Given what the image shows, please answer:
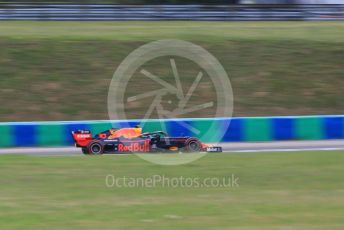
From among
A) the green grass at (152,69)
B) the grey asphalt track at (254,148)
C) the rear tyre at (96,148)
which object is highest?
the green grass at (152,69)

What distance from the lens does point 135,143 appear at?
12.6 metres

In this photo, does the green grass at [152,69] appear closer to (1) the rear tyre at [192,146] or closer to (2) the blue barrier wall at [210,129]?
(2) the blue barrier wall at [210,129]

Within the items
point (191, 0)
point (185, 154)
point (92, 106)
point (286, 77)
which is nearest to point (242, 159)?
point (185, 154)

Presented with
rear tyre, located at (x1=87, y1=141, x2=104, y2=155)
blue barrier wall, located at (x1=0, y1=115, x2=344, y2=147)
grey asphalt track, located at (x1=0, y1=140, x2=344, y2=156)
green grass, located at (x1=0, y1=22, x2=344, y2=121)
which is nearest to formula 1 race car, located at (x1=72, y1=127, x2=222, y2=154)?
rear tyre, located at (x1=87, y1=141, x2=104, y2=155)

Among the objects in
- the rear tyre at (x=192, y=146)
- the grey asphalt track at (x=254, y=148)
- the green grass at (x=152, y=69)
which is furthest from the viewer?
the green grass at (x=152, y=69)

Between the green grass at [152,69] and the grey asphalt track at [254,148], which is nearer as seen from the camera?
the grey asphalt track at [254,148]

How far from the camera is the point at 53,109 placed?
1861 cm

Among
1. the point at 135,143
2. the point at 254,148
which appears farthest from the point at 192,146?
the point at 254,148

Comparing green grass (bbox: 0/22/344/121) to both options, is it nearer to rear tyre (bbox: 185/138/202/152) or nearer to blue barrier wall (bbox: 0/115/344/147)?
blue barrier wall (bbox: 0/115/344/147)

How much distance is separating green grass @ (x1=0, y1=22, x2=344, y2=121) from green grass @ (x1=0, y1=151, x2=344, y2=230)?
23.0 ft

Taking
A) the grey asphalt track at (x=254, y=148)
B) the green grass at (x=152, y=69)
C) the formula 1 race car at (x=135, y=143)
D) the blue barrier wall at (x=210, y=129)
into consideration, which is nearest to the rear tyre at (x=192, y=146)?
the formula 1 race car at (x=135, y=143)

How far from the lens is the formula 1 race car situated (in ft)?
41.2

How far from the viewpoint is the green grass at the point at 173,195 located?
23.6 feet

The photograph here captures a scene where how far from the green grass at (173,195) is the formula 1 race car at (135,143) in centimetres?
58
